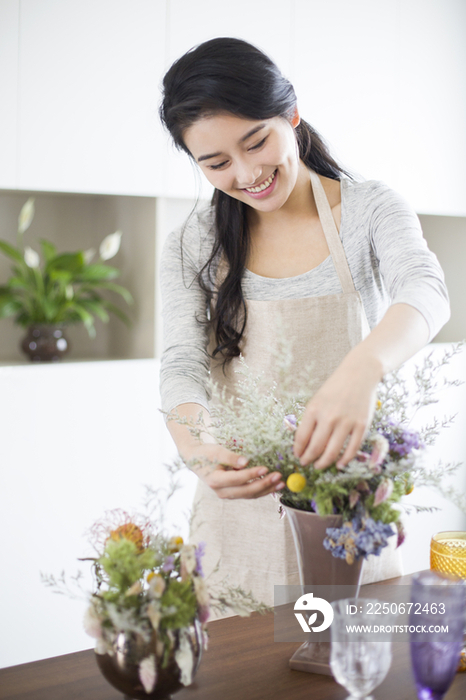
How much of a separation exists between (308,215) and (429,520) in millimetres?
2045

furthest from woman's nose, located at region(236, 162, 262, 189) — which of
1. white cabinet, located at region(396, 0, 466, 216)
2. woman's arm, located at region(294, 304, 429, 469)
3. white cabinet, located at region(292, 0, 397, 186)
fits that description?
white cabinet, located at region(396, 0, 466, 216)

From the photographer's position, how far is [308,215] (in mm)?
1436

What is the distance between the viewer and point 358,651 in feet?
2.20

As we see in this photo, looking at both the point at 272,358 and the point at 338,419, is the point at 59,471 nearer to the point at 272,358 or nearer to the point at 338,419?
the point at 272,358

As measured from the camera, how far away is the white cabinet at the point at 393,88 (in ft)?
8.46

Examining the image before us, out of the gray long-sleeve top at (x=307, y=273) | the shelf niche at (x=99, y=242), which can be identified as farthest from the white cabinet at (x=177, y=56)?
the gray long-sleeve top at (x=307, y=273)

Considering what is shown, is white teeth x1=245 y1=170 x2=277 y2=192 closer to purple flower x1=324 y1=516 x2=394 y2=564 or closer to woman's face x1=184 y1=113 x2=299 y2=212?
woman's face x1=184 y1=113 x2=299 y2=212

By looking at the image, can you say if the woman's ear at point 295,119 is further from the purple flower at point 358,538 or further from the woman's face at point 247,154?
the purple flower at point 358,538

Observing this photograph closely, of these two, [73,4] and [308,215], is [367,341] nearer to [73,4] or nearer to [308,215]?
[308,215]

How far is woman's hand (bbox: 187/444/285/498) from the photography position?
0.80 metres

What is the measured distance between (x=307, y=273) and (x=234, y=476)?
0.69 metres

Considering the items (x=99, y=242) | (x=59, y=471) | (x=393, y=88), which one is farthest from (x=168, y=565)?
(x=393, y=88)

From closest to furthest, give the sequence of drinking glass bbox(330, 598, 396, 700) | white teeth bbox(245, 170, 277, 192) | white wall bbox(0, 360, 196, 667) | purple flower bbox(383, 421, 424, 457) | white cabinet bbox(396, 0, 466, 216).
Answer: drinking glass bbox(330, 598, 396, 700)
purple flower bbox(383, 421, 424, 457)
white teeth bbox(245, 170, 277, 192)
white wall bbox(0, 360, 196, 667)
white cabinet bbox(396, 0, 466, 216)

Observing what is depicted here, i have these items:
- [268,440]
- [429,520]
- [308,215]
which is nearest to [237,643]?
[268,440]
